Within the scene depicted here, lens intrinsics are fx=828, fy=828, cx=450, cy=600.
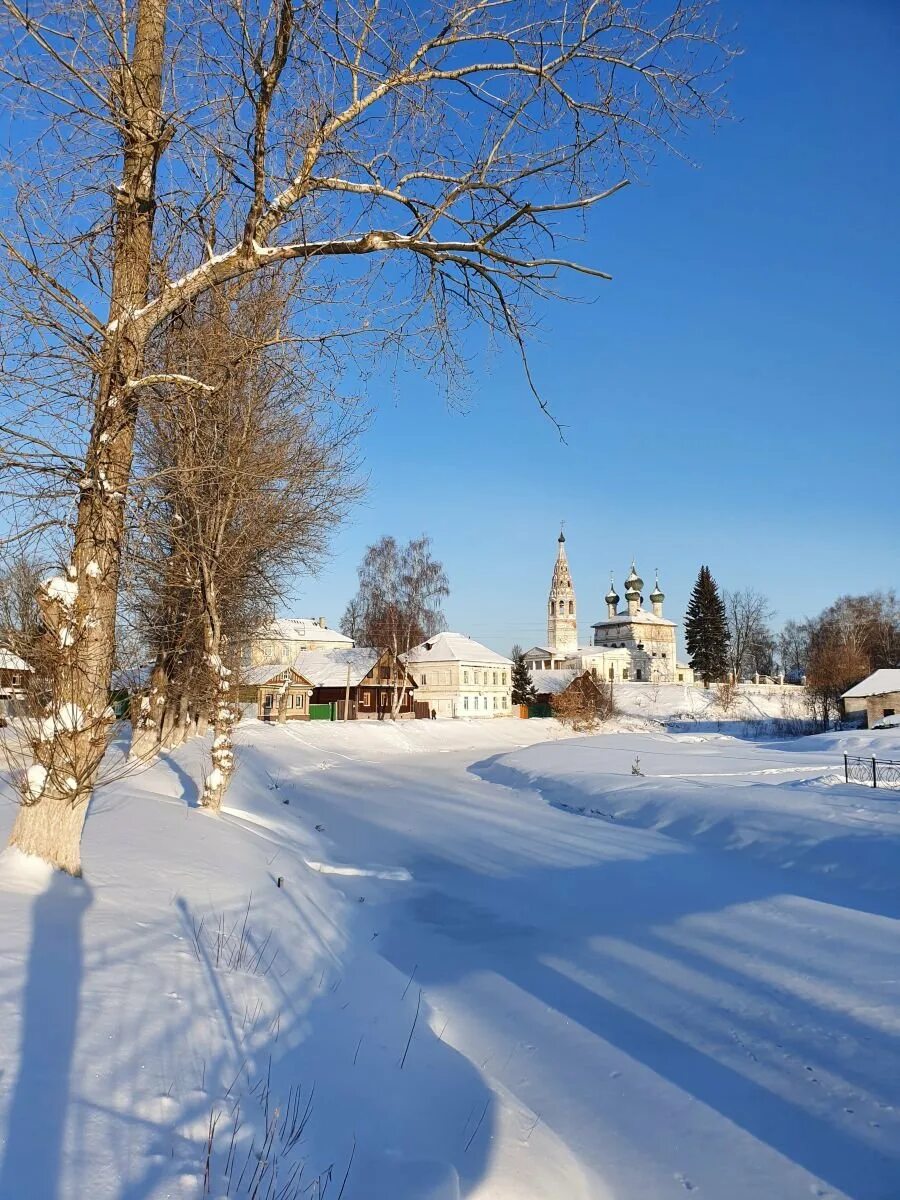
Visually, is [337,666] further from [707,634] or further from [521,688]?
[707,634]

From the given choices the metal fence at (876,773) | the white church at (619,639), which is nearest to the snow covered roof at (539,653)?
the white church at (619,639)

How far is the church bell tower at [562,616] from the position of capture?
108 metres

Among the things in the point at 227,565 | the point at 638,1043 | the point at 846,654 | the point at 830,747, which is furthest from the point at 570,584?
the point at 638,1043

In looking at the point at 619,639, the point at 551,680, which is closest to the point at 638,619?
the point at 619,639

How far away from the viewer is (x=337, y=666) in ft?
192

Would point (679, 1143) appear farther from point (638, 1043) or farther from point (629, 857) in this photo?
point (629, 857)

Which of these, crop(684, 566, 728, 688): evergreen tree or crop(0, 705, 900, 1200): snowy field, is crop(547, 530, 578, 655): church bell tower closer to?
crop(684, 566, 728, 688): evergreen tree

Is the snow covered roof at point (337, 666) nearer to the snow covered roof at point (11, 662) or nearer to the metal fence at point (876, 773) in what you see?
the metal fence at point (876, 773)

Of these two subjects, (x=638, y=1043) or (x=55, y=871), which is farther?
(x=638, y=1043)

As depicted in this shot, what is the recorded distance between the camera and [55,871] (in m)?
5.64

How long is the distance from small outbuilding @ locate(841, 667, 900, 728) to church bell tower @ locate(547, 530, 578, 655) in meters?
59.3

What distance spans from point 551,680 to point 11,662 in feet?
254

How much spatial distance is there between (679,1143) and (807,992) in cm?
276

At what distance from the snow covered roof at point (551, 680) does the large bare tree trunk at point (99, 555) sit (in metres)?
71.8
